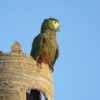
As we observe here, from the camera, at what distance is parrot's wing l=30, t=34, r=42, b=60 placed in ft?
168

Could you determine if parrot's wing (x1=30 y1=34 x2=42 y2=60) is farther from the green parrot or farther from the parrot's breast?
the parrot's breast

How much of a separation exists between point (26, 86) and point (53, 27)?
616 centimetres

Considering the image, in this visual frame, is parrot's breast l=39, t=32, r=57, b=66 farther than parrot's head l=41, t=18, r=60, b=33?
No

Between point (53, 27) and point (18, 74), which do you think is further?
point (53, 27)

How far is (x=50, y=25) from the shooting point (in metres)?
53.3

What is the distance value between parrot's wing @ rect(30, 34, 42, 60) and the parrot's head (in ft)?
4.81

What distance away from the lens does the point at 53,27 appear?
53250 millimetres

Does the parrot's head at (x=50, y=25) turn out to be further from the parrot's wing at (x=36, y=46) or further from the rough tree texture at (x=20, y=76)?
the rough tree texture at (x=20, y=76)

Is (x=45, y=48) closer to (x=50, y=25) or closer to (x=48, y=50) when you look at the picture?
(x=48, y=50)

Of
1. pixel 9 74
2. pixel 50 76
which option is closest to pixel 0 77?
pixel 9 74

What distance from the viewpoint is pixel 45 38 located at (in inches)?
2037

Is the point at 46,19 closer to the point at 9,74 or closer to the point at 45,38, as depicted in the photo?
the point at 45,38

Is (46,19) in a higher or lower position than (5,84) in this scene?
higher

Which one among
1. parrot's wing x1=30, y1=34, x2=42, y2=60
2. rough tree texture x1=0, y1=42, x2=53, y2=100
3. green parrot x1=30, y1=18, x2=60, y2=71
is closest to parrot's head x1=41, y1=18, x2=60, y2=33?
green parrot x1=30, y1=18, x2=60, y2=71
